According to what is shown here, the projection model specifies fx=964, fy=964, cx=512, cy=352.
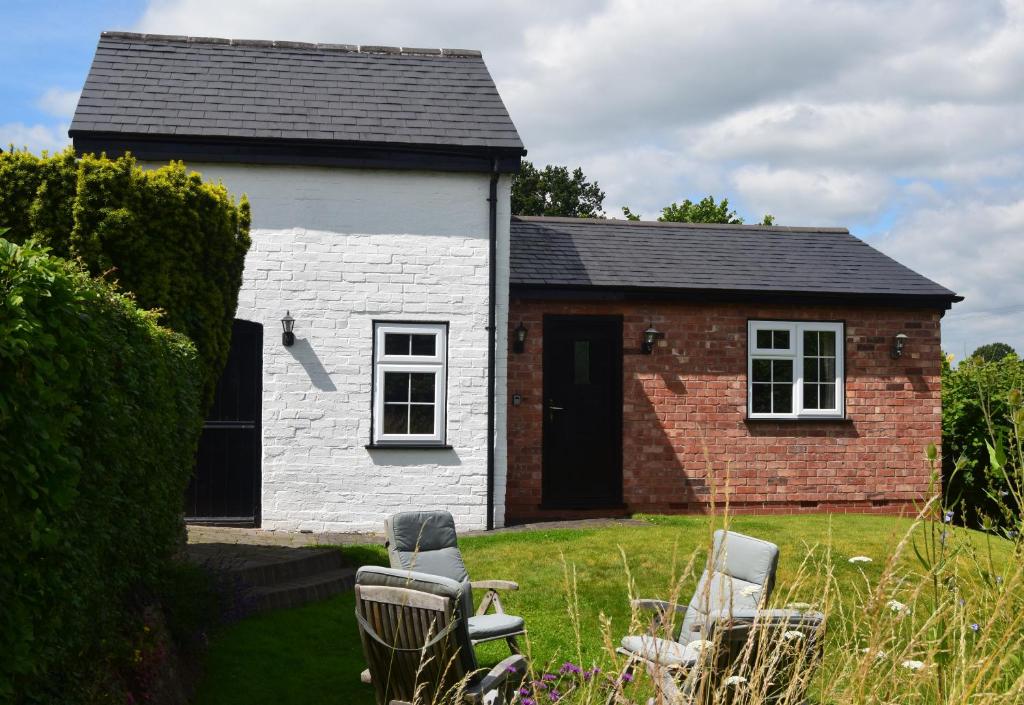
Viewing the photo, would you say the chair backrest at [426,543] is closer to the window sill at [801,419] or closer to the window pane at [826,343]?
the window sill at [801,419]

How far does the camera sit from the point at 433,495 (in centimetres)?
1119

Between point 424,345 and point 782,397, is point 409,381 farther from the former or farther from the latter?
point 782,397

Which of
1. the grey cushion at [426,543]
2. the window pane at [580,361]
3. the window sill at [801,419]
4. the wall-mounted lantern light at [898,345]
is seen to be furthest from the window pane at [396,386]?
the wall-mounted lantern light at [898,345]

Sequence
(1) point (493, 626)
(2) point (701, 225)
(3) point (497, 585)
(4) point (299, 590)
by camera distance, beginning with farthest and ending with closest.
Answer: (2) point (701, 225)
(4) point (299, 590)
(3) point (497, 585)
(1) point (493, 626)

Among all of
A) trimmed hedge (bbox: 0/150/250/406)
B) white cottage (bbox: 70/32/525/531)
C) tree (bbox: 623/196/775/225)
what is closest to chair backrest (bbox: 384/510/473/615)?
trimmed hedge (bbox: 0/150/250/406)

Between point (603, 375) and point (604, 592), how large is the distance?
17.0 ft

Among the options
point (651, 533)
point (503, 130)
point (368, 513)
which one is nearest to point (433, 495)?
point (368, 513)

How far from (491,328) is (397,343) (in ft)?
3.68

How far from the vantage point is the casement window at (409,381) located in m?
11.2

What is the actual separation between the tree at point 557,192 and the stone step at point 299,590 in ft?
101

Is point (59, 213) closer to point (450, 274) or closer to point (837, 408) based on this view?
point (450, 274)

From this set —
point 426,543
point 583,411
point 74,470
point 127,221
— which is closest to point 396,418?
point 583,411

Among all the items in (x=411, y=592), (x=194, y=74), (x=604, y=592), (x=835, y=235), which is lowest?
(x=604, y=592)

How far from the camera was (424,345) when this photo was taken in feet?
37.3
